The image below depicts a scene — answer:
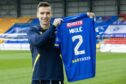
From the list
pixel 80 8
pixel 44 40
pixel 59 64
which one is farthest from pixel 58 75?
pixel 80 8

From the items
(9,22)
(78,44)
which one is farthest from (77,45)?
(9,22)

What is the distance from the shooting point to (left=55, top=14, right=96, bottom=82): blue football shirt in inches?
208

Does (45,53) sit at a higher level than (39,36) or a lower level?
lower

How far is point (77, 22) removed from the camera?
5.43 meters

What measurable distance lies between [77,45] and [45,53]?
1.80 ft

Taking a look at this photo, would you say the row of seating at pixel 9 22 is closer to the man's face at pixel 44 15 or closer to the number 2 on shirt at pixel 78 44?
the number 2 on shirt at pixel 78 44

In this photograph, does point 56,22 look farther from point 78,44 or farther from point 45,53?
point 78,44

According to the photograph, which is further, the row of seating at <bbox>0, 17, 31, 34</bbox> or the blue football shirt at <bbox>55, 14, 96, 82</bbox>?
the row of seating at <bbox>0, 17, 31, 34</bbox>

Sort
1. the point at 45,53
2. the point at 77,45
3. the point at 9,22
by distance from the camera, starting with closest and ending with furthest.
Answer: the point at 45,53 < the point at 77,45 < the point at 9,22

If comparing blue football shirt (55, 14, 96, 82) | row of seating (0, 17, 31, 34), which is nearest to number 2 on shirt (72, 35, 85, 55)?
blue football shirt (55, 14, 96, 82)

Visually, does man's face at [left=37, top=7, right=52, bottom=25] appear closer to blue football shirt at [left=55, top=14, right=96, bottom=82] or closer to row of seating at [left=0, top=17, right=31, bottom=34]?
blue football shirt at [left=55, top=14, right=96, bottom=82]

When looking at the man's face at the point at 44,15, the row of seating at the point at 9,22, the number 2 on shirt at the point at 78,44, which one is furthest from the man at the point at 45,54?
the row of seating at the point at 9,22

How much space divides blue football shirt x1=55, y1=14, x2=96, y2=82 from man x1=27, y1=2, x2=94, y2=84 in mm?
184

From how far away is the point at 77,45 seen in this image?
5.41 meters
